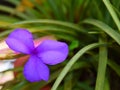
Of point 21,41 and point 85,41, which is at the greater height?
point 21,41

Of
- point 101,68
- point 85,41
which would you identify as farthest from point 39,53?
point 85,41

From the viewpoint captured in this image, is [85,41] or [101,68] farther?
[85,41]

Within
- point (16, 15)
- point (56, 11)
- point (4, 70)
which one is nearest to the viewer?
point (4, 70)

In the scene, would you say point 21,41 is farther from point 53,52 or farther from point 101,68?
point 101,68

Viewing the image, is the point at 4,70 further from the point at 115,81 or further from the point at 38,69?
the point at 115,81

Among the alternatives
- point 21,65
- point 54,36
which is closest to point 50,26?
point 54,36

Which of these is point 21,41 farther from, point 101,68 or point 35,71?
point 101,68

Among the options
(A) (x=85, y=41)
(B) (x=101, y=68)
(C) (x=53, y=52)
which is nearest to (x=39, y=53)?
(C) (x=53, y=52)
